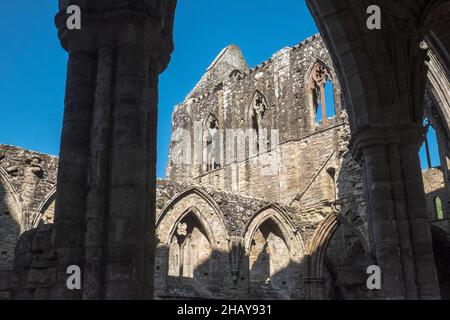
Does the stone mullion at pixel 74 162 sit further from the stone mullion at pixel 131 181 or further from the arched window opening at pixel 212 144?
the arched window opening at pixel 212 144

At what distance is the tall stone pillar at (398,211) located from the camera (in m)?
5.37

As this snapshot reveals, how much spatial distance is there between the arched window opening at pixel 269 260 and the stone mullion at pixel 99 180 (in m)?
11.3

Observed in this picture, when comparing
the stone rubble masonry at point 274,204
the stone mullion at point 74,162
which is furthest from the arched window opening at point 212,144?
the stone mullion at point 74,162

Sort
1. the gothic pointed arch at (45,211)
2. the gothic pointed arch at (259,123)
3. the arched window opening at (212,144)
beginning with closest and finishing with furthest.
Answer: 1. the gothic pointed arch at (45,211)
2. the gothic pointed arch at (259,123)
3. the arched window opening at (212,144)

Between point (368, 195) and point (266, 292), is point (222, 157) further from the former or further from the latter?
point (368, 195)

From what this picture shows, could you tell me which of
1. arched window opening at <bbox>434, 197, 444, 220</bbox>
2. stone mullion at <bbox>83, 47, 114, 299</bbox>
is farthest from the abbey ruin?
arched window opening at <bbox>434, 197, 444, 220</bbox>

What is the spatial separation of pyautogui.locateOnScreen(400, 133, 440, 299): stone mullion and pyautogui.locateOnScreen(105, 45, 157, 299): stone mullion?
3.31 m

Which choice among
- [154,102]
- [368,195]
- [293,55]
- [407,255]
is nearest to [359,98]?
[368,195]

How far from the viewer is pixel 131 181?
336 cm

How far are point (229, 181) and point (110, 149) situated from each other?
1742 cm

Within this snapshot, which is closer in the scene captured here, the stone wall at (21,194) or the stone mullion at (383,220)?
the stone mullion at (383,220)

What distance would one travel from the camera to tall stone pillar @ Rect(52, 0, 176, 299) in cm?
322

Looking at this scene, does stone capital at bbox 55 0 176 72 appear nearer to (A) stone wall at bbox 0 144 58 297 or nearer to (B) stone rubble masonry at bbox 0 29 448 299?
(B) stone rubble masonry at bbox 0 29 448 299

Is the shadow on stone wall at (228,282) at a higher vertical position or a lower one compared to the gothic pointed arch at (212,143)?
lower
